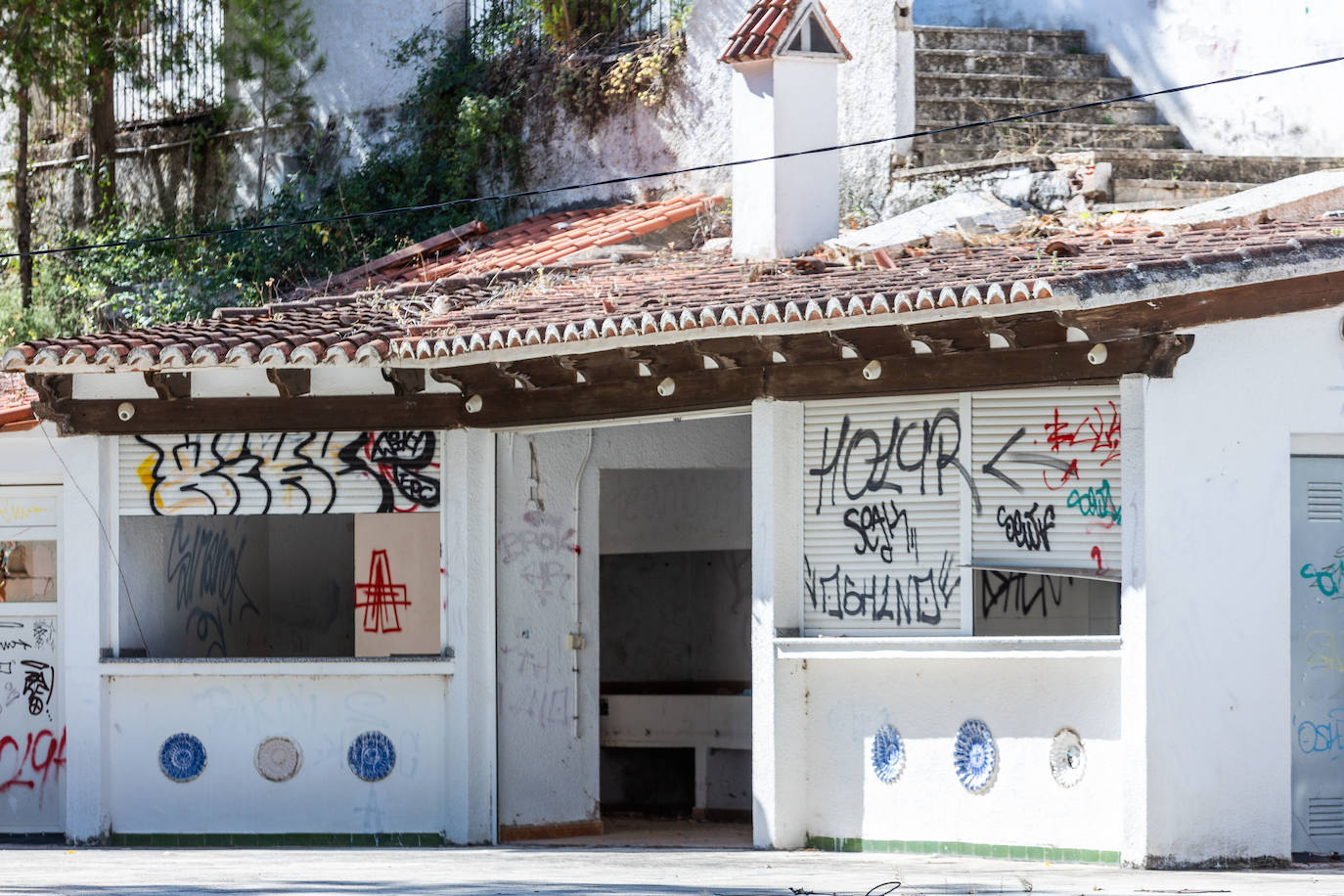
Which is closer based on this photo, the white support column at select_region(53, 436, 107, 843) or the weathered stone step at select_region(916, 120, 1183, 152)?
the white support column at select_region(53, 436, 107, 843)

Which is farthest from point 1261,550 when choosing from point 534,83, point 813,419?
point 534,83

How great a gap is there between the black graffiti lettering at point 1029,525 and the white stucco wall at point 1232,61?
6437 millimetres

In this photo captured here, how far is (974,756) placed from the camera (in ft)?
30.3

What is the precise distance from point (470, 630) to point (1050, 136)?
6.74 meters

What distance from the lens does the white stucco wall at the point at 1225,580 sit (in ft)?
28.0

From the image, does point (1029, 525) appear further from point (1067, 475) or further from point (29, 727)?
point (29, 727)

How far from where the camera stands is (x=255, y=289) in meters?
16.3

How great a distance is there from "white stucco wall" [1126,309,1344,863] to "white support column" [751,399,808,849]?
2.05m

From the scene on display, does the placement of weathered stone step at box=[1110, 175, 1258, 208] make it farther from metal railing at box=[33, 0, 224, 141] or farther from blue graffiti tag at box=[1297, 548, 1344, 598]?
metal railing at box=[33, 0, 224, 141]

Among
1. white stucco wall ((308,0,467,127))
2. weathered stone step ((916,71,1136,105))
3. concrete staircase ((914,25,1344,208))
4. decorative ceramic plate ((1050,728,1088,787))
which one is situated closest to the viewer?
decorative ceramic plate ((1050,728,1088,787))

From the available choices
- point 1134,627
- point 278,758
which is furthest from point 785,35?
point 278,758

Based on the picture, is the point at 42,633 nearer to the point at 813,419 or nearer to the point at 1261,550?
the point at 813,419

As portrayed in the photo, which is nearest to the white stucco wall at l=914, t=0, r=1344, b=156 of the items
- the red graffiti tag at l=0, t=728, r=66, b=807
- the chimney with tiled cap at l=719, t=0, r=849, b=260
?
the chimney with tiled cap at l=719, t=0, r=849, b=260

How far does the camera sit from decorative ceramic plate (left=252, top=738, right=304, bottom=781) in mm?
10961
